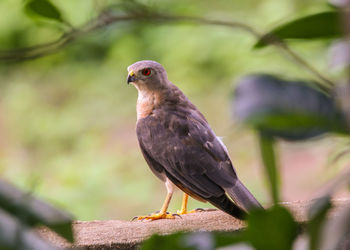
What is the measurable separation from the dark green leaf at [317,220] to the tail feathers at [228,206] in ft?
3.66

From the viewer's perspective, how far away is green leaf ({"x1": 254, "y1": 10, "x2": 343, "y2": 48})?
2.30 feet

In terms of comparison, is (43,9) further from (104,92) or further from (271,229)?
(104,92)

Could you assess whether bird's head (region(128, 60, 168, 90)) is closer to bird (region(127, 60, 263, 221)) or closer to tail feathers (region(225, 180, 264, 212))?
bird (region(127, 60, 263, 221))

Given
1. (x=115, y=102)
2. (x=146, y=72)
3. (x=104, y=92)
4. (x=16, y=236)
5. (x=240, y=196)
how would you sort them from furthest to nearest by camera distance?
(x=104, y=92), (x=115, y=102), (x=146, y=72), (x=240, y=196), (x=16, y=236)

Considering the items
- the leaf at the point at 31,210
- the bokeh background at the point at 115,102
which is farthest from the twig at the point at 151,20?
the bokeh background at the point at 115,102

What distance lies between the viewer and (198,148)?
6.61ft

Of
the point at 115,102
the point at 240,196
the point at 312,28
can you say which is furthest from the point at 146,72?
the point at 115,102

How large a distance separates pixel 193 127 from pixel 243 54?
11.3 feet

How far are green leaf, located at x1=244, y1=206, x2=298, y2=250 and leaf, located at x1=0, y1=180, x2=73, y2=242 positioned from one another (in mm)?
203

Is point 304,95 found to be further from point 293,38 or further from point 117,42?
point 117,42

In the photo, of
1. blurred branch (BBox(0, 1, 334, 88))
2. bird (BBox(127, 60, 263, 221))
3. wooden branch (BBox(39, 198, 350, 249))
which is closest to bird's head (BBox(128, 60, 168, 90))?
bird (BBox(127, 60, 263, 221))

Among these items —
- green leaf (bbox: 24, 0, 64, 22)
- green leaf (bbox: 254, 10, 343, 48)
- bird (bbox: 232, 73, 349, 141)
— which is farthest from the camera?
green leaf (bbox: 24, 0, 64, 22)

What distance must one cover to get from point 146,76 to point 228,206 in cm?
68

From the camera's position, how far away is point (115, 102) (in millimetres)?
5609
